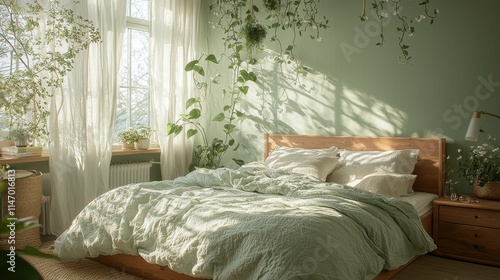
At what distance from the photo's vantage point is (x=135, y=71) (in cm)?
514

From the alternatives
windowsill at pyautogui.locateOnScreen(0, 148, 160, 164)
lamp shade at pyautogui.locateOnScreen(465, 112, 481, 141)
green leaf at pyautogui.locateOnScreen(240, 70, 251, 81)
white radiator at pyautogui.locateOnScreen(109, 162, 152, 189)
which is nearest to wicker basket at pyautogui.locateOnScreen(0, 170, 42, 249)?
windowsill at pyautogui.locateOnScreen(0, 148, 160, 164)

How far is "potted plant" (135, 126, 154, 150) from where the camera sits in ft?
16.3

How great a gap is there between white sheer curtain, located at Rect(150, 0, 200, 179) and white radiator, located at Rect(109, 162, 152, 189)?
0.24 metres

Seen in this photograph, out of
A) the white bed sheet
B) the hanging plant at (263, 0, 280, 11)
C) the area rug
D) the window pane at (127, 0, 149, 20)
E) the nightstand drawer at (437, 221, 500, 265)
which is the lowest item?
the area rug

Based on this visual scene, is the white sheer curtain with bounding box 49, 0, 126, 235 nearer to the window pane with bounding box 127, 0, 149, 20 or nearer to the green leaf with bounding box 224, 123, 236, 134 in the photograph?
the window pane with bounding box 127, 0, 149, 20

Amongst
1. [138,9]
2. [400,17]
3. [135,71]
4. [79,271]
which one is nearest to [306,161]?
[400,17]

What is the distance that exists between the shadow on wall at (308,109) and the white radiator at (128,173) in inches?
45.6

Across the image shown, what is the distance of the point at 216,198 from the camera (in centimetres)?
313

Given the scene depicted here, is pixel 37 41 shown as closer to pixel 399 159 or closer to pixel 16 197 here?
pixel 16 197

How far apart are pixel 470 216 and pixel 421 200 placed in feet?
1.20

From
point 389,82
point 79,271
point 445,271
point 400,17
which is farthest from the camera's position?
point 389,82

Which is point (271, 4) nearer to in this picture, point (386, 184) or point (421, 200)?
point (386, 184)

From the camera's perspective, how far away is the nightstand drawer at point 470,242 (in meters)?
3.42

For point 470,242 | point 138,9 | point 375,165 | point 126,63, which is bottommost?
point 470,242
